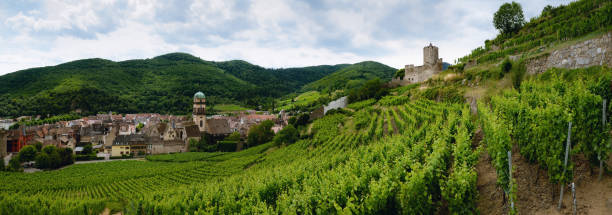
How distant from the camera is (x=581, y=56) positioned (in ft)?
56.3

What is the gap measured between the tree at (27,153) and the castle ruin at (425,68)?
69.2 meters

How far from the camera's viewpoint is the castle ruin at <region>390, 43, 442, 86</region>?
50.4 metres

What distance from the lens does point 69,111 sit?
Result: 123 m

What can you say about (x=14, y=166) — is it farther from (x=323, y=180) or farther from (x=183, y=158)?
(x=323, y=180)

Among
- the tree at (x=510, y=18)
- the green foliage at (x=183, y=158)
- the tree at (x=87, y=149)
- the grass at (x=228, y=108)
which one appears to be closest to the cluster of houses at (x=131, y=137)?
the tree at (x=87, y=149)

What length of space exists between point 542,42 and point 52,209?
38.6 metres

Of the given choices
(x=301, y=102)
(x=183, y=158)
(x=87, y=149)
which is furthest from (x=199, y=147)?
(x=301, y=102)

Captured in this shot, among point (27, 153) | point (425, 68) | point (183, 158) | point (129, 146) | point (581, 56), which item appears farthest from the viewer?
point (129, 146)

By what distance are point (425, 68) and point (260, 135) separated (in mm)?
34875

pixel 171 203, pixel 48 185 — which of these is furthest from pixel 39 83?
pixel 171 203

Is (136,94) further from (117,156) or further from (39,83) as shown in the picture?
(117,156)

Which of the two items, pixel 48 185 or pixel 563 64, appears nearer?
pixel 563 64

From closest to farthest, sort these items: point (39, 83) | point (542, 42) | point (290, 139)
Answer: point (542, 42)
point (290, 139)
point (39, 83)

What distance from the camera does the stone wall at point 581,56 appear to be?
1545cm
